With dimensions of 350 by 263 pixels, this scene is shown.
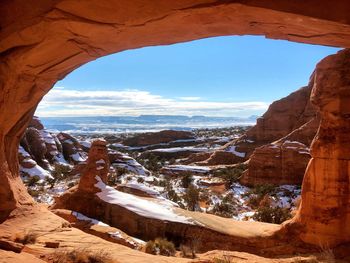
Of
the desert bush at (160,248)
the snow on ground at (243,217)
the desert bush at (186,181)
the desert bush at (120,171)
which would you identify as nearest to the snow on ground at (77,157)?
the desert bush at (120,171)

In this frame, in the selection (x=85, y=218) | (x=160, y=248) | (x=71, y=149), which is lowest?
(x=160, y=248)

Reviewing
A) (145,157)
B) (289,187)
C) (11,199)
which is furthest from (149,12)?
(145,157)

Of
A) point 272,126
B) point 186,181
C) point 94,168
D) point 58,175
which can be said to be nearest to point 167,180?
point 186,181

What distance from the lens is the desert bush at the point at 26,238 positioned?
22.3ft

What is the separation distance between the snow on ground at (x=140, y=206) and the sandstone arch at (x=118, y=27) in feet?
29.4

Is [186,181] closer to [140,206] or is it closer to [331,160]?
[140,206]

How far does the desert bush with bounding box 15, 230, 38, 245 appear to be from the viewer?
6.80 metres

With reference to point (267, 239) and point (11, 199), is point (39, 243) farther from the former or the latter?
point (267, 239)

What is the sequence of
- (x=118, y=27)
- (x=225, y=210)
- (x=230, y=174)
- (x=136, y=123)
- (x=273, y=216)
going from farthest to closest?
(x=136, y=123) → (x=230, y=174) → (x=225, y=210) → (x=273, y=216) → (x=118, y=27)

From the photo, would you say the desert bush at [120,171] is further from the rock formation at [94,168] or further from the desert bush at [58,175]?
the rock formation at [94,168]

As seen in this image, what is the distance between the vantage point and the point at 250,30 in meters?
5.14

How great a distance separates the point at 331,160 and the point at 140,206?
8182mm

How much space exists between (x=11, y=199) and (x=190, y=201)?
56.2ft

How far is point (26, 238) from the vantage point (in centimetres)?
688
